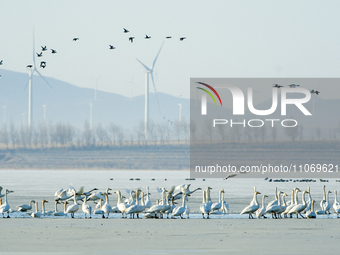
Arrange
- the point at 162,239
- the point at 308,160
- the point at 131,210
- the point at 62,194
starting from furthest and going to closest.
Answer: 1. the point at 308,160
2. the point at 62,194
3. the point at 131,210
4. the point at 162,239

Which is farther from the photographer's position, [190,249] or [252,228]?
[252,228]

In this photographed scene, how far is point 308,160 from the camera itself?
562ft

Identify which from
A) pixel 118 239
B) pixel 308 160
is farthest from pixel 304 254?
pixel 308 160

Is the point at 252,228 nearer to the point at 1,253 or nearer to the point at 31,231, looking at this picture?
the point at 31,231

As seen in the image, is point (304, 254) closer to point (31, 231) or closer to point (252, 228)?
point (252, 228)

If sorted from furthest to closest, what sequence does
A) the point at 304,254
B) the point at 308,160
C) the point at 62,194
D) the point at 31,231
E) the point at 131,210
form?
the point at 308,160
the point at 62,194
the point at 131,210
the point at 31,231
the point at 304,254

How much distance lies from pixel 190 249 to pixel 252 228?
6861 mm

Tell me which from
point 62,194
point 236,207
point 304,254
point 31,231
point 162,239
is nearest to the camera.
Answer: point 304,254

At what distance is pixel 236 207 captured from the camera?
40.2 meters

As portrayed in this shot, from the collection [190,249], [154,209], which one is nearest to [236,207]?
[154,209]

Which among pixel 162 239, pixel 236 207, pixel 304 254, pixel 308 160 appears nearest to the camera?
pixel 304 254

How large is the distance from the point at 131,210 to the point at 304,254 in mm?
14150

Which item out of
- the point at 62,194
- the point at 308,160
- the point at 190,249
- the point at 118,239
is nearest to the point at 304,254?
the point at 190,249

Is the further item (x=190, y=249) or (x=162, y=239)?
(x=162, y=239)
